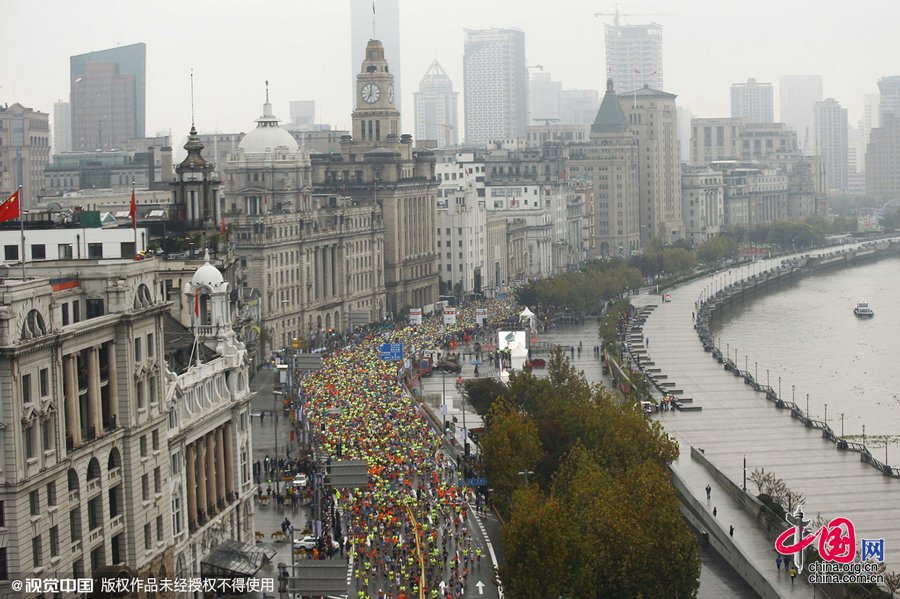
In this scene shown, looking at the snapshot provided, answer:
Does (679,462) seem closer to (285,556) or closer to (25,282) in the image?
(285,556)

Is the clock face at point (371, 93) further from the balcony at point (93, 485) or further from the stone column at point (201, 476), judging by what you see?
the balcony at point (93, 485)

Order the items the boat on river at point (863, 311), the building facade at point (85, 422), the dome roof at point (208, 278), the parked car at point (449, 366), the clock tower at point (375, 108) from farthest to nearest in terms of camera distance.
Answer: the boat on river at point (863, 311)
the clock tower at point (375, 108)
the parked car at point (449, 366)
the dome roof at point (208, 278)
the building facade at point (85, 422)

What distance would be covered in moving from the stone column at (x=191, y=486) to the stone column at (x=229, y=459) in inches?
144

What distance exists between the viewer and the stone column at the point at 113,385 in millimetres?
44969

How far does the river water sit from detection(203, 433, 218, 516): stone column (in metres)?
40.1

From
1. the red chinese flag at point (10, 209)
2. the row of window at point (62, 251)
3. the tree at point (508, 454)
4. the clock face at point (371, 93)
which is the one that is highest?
the clock face at point (371, 93)

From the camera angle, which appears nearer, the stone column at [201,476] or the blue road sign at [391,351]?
the stone column at [201,476]

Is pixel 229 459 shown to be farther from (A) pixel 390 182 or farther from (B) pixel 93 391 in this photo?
(A) pixel 390 182

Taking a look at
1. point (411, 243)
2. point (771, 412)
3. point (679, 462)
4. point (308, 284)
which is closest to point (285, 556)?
point (679, 462)

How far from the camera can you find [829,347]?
427 ft

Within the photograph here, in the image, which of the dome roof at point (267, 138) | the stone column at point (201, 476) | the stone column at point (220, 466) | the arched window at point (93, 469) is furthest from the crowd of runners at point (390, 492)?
the dome roof at point (267, 138)

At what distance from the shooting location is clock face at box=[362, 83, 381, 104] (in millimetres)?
144625

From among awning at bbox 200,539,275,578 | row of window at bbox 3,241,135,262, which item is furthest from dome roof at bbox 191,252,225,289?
awning at bbox 200,539,275,578

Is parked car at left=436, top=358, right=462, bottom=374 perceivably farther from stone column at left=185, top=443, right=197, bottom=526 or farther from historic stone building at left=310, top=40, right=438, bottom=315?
stone column at left=185, top=443, right=197, bottom=526
